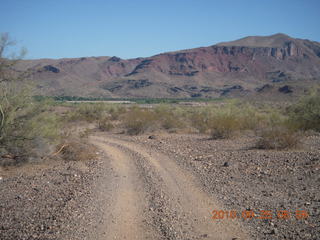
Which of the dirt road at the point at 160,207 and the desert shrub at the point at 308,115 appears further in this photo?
the desert shrub at the point at 308,115

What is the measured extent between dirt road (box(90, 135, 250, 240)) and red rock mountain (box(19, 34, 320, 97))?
82.1 m

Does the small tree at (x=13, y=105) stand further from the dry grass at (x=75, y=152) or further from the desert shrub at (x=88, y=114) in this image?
the desert shrub at (x=88, y=114)

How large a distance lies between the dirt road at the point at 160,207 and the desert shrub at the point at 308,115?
1054 centimetres

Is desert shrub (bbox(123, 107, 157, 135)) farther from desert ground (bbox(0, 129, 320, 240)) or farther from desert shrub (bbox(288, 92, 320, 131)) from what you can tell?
desert shrub (bbox(288, 92, 320, 131))

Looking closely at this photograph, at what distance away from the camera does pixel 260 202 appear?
688cm

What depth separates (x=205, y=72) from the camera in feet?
493

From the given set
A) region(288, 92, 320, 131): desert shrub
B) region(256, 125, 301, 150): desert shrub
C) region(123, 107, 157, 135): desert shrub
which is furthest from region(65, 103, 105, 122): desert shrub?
region(256, 125, 301, 150): desert shrub

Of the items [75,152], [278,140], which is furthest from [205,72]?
[75,152]

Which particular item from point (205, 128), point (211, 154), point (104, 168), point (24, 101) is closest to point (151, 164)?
point (104, 168)

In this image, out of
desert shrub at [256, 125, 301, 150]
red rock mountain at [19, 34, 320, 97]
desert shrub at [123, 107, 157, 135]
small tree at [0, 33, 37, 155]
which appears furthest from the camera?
red rock mountain at [19, 34, 320, 97]

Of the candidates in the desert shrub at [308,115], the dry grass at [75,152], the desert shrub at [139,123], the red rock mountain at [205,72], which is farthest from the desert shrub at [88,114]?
the red rock mountain at [205,72]

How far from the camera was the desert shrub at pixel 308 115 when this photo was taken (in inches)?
707

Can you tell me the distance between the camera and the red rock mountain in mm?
118688

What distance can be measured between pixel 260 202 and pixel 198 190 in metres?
1.74
